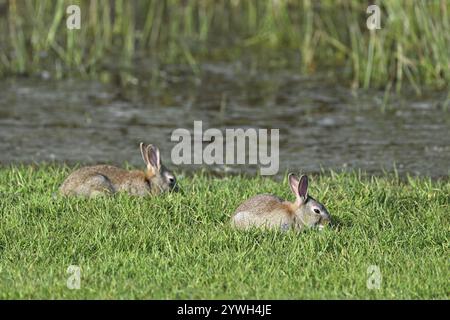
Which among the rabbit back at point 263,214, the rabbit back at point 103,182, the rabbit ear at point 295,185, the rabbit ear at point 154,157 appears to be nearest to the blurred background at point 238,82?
the rabbit ear at point 154,157

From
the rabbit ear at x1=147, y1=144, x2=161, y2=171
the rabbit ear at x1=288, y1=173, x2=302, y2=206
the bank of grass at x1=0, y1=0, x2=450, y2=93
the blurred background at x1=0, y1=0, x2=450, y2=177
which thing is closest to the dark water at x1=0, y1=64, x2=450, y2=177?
the blurred background at x1=0, y1=0, x2=450, y2=177

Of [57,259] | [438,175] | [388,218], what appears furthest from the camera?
[438,175]

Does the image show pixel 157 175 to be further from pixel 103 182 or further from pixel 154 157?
pixel 103 182

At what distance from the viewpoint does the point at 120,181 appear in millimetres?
8695

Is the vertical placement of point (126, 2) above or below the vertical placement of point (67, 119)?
above

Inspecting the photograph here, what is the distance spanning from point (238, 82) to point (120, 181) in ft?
20.0

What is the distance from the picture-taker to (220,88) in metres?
14.3

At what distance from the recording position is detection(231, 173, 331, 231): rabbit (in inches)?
305

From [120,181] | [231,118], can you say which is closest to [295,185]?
[120,181]

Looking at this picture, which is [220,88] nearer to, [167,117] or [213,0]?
[167,117]

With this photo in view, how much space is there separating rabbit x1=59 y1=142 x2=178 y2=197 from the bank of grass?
14.9ft

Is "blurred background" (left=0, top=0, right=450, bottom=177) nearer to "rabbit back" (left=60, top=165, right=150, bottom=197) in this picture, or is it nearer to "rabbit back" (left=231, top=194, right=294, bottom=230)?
"rabbit back" (left=60, top=165, right=150, bottom=197)
